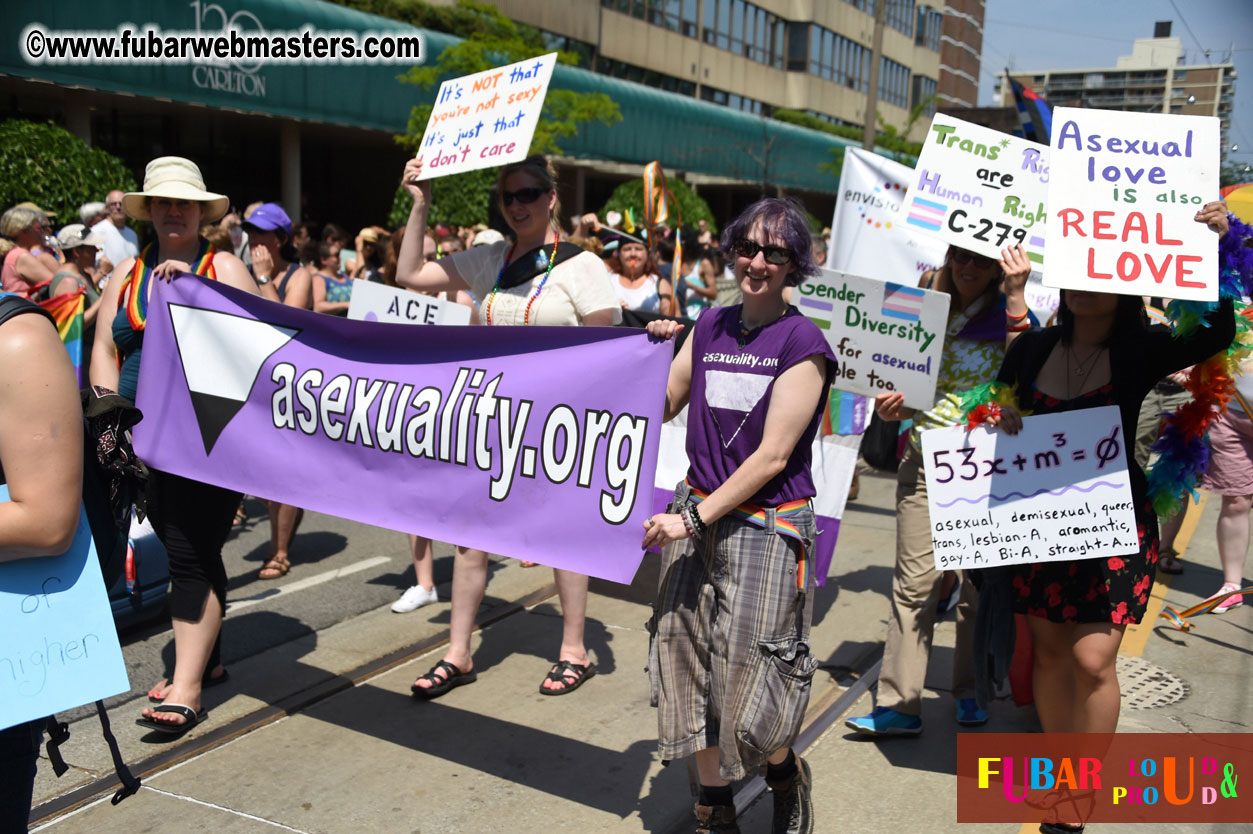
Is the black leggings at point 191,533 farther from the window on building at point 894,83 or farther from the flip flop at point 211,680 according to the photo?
the window on building at point 894,83

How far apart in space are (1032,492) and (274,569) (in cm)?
430

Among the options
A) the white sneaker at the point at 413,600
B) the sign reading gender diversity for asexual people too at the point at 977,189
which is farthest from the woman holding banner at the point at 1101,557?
the white sneaker at the point at 413,600

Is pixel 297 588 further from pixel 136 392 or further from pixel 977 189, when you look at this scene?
pixel 977 189

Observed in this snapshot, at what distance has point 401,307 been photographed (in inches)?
223

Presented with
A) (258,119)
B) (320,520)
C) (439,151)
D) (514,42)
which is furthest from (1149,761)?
(258,119)

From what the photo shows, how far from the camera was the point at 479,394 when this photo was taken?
3.68 m

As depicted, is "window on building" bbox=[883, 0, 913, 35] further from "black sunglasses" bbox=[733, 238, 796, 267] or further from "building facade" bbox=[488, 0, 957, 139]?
"black sunglasses" bbox=[733, 238, 796, 267]

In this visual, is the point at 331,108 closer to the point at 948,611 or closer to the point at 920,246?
the point at 920,246

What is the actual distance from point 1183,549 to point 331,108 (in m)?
17.6

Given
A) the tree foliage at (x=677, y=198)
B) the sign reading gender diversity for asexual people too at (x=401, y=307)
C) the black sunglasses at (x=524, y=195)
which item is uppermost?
the tree foliage at (x=677, y=198)

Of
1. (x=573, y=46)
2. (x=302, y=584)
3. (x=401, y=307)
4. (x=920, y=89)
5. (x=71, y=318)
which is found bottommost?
(x=302, y=584)

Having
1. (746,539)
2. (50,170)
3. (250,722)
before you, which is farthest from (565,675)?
(50,170)

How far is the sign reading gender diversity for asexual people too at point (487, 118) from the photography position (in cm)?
445

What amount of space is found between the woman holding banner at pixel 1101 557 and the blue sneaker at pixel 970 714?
773mm
